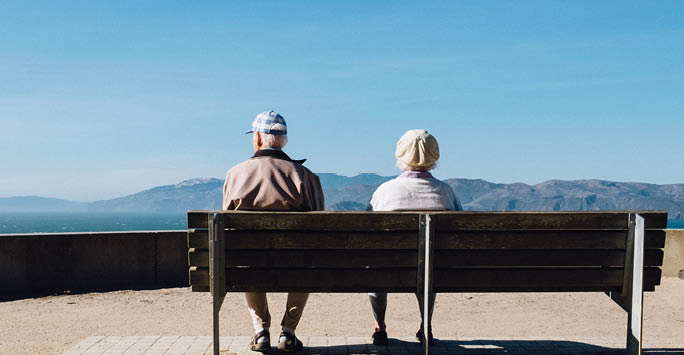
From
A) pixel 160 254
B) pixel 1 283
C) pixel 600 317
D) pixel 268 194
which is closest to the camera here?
pixel 268 194

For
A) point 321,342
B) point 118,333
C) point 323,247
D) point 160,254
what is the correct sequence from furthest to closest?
1. point 160,254
2. point 118,333
3. point 321,342
4. point 323,247

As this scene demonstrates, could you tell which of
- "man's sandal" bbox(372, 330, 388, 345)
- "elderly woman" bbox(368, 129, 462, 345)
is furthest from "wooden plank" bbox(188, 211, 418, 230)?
"man's sandal" bbox(372, 330, 388, 345)

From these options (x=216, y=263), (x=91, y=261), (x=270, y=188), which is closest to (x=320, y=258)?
(x=216, y=263)

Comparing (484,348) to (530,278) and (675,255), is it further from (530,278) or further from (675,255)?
(675,255)

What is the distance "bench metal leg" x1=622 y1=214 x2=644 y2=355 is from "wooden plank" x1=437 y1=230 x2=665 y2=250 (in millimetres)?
65

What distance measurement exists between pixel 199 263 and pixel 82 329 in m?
2.75

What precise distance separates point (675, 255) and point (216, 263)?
8149mm

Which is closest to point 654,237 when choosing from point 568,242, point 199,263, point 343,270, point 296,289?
point 568,242

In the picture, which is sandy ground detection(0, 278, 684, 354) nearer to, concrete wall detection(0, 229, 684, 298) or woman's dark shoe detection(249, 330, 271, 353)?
concrete wall detection(0, 229, 684, 298)

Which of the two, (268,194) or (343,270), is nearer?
(343,270)

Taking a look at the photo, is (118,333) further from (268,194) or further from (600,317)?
(600,317)

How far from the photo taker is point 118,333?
6.08 m

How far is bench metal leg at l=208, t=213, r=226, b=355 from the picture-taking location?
399 centimetres

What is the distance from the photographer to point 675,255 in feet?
32.6
